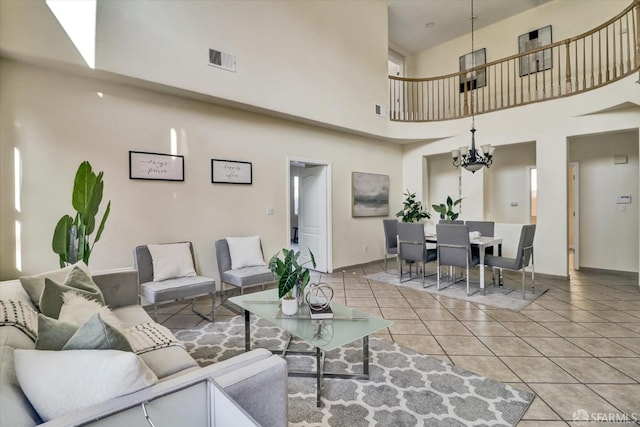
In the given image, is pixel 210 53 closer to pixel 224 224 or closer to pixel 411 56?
pixel 224 224

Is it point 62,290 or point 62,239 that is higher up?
point 62,239

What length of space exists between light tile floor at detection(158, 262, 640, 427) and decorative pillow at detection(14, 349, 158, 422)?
2155 mm

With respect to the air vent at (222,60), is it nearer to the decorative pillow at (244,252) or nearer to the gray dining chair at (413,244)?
the decorative pillow at (244,252)

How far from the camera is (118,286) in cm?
274

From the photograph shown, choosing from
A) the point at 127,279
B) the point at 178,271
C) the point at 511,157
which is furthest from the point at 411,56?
the point at 127,279

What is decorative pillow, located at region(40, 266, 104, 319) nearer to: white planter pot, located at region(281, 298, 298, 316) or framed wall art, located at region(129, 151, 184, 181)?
white planter pot, located at region(281, 298, 298, 316)

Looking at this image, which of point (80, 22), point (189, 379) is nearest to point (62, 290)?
point (189, 379)

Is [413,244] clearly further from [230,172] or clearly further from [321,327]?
[321,327]

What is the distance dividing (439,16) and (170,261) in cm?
739

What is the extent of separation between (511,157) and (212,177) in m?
6.28

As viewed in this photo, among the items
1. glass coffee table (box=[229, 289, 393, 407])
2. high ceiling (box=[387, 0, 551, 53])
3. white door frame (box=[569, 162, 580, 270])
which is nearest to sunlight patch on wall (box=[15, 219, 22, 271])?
glass coffee table (box=[229, 289, 393, 407])

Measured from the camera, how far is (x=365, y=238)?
6.63 meters

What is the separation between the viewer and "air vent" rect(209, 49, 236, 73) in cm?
405

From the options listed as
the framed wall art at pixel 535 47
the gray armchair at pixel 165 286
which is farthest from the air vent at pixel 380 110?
the gray armchair at pixel 165 286
